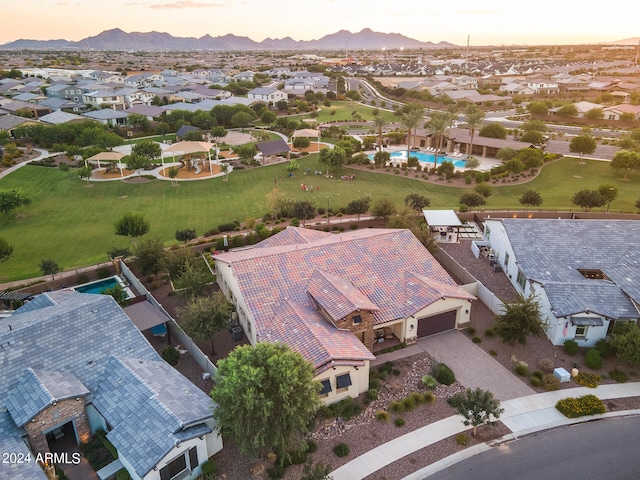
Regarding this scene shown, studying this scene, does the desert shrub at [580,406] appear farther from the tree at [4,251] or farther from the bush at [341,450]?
the tree at [4,251]

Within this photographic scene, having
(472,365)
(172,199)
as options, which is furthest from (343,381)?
(172,199)

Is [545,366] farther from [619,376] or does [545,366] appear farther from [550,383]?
[619,376]

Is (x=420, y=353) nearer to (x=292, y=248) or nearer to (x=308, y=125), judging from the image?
(x=292, y=248)

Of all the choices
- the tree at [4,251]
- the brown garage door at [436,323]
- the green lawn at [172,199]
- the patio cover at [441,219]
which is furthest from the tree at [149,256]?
the patio cover at [441,219]

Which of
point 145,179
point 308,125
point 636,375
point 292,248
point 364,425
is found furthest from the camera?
point 308,125

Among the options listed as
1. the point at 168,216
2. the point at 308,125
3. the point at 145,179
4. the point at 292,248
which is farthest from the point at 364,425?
the point at 308,125
